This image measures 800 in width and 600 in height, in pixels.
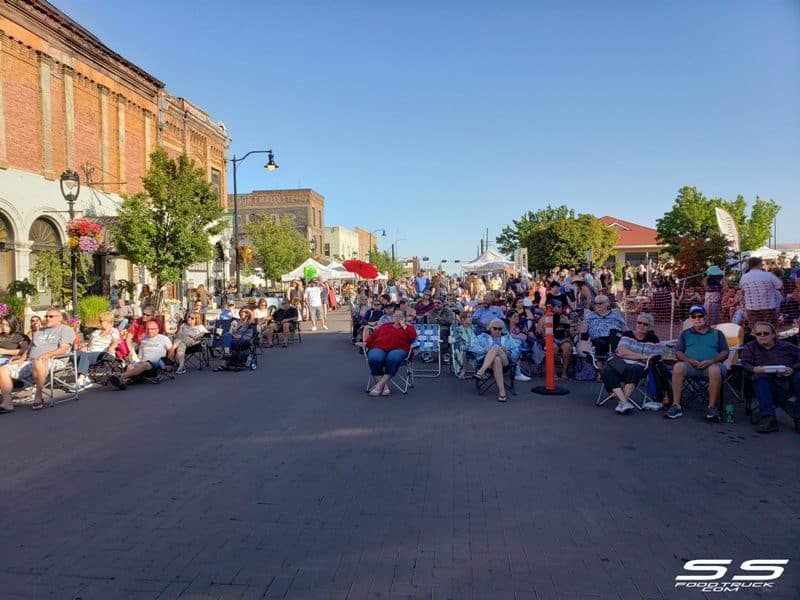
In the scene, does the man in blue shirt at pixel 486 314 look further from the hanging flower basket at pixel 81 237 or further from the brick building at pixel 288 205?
the brick building at pixel 288 205

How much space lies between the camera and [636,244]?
6956cm

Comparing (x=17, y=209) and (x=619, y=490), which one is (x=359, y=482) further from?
(x=17, y=209)

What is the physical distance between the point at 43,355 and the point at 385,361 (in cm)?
494

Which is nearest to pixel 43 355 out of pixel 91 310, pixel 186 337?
pixel 186 337

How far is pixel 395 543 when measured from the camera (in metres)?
4.16

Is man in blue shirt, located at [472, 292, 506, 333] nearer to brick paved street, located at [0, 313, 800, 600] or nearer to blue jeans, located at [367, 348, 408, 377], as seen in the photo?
blue jeans, located at [367, 348, 408, 377]

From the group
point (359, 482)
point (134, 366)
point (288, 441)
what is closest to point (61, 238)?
point (134, 366)

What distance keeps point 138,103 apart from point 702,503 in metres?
29.2

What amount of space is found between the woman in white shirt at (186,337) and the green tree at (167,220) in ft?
30.4

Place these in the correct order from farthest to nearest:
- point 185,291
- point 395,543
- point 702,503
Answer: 1. point 185,291
2. point 702,503
3. point 395,543

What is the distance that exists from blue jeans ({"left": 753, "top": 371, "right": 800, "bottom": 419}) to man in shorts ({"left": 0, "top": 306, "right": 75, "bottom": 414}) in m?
9.21

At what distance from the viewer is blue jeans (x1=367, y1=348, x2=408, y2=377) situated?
9.50 meters

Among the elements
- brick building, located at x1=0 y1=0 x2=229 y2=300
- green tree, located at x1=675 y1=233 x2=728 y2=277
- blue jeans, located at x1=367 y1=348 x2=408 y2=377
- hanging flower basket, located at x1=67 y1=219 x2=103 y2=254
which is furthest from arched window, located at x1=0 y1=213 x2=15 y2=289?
green tree, located at x1=675 y1=233 x2=728 y2=277

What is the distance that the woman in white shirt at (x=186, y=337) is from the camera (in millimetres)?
12148
